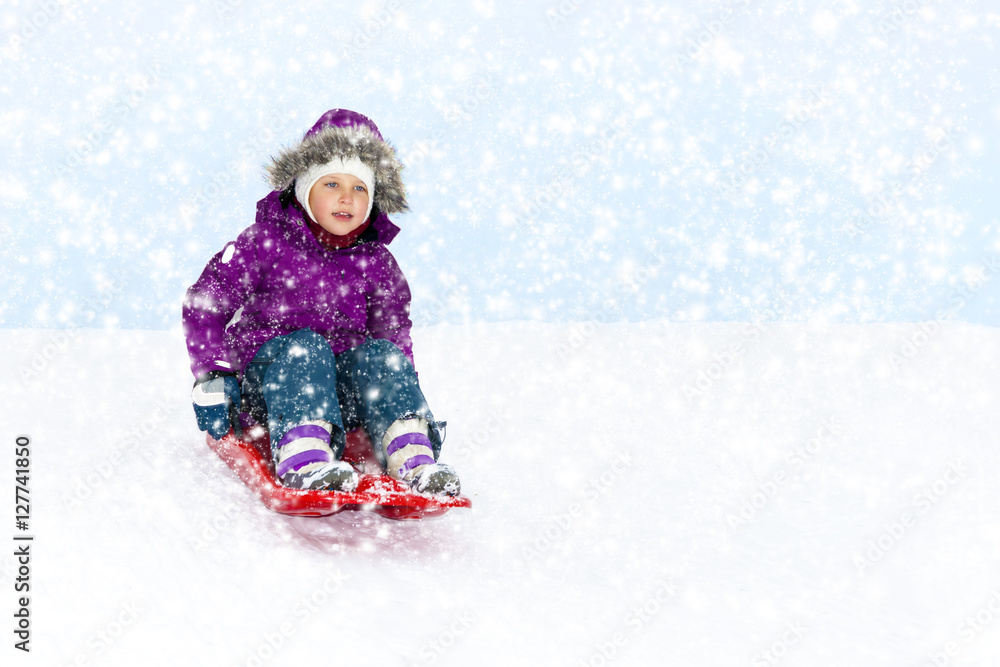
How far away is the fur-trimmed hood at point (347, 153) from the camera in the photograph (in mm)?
2438

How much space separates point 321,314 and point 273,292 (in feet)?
0.49

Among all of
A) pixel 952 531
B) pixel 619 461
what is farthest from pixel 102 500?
pixel 952 531

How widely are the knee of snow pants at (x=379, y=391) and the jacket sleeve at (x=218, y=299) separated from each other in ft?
1.05

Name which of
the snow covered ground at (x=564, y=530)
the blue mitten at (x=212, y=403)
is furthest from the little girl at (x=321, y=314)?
the snow covered ground at (x=564, y=530)

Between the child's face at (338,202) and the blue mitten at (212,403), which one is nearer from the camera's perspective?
the blue mitten at (212,403)

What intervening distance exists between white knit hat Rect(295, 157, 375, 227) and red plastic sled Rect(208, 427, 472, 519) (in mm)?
721

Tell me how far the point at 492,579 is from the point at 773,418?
1.90 m

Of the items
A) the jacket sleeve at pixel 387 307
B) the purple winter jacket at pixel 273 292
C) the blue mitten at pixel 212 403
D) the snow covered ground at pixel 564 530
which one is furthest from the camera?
the jacket sleeve at pixel 387 307

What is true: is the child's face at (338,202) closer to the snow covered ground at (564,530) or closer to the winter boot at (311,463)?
the winter boot at (311,463)

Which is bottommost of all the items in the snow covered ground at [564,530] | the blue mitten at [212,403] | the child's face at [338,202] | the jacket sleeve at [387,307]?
the snow covered ground at [564,530]

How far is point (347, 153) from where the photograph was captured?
2443mm

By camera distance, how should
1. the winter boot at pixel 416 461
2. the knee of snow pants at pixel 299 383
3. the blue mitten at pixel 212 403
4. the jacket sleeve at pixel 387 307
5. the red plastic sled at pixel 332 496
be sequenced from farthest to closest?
the jacket sleeve at pixel 387 307 < the blue mitten at pixel 212 403 < the knee of snow pants at pixel 299 383 < the winter boot at pixel 416 461 < the red plastic sled at pixel 332 496

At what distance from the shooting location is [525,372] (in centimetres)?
402

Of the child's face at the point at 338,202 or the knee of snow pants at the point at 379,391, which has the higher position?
the child's face at the point at 338,202
